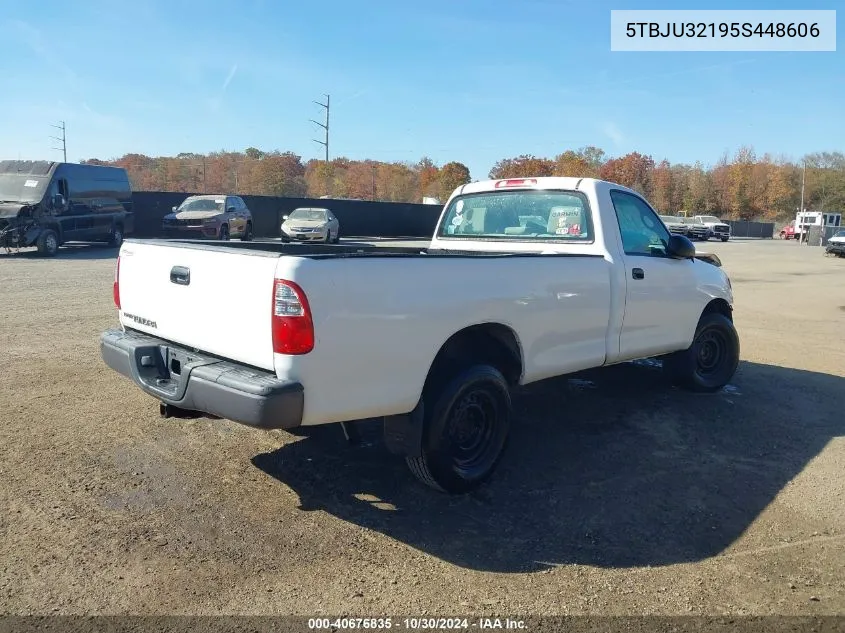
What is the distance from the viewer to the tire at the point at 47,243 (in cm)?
1739

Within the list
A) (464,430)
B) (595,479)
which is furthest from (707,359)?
(464,430)

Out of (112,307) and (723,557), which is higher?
(112,307)

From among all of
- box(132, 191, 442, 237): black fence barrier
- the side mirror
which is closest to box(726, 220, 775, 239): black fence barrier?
box(132, 191, 442, 237): black fence barrier

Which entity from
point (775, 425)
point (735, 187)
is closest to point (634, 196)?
point (775, 425)

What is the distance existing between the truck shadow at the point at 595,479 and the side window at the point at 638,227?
1.36 metres

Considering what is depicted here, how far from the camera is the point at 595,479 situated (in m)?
4.38

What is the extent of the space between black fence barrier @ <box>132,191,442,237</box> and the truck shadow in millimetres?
22851

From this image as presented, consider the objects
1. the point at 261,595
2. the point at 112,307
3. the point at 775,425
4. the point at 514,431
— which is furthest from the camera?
the point at 112,307

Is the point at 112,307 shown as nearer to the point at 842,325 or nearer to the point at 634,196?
the point at 634,196

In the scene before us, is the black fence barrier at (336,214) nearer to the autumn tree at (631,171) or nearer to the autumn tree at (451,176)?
the autumn tree at (451,176)

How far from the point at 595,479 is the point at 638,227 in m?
2.29

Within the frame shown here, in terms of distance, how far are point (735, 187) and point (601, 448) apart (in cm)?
9952

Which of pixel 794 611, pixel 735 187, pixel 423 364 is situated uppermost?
pixel 735 187

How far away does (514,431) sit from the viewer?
5.21m
